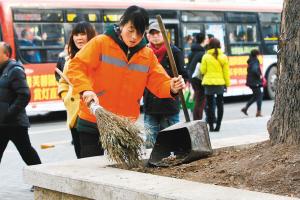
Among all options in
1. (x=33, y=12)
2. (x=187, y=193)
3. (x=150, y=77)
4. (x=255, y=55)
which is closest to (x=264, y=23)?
(x=255, y=55)

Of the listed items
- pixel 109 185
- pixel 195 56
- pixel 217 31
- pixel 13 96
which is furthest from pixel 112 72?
pixel 217 31

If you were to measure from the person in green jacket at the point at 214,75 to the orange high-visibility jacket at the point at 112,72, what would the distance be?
7656mm

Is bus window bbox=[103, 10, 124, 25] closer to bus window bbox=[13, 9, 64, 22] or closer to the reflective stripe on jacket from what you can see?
bus window bbox=[13, 9, 64, 22]

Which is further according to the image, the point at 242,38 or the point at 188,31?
the point at 242,38

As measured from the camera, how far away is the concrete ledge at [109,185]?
379cm

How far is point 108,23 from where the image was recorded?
712 inches

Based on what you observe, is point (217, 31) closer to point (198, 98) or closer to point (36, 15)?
point (36, 15)

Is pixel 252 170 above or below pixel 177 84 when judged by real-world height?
below

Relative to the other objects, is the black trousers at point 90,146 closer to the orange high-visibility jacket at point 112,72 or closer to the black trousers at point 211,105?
the orange high-visibility jacket at point 112,72

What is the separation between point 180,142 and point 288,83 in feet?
3.15

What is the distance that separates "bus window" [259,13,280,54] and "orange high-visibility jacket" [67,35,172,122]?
17437 millimetres

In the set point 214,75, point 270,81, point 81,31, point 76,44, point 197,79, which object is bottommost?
point 270,81

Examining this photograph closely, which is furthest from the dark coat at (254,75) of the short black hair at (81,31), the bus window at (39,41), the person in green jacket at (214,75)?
the short black hair at (81,31)

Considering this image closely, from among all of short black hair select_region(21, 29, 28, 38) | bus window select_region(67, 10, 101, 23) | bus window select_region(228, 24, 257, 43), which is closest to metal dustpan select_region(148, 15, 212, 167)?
short black hair select_region(21, 29, 28, 38)
